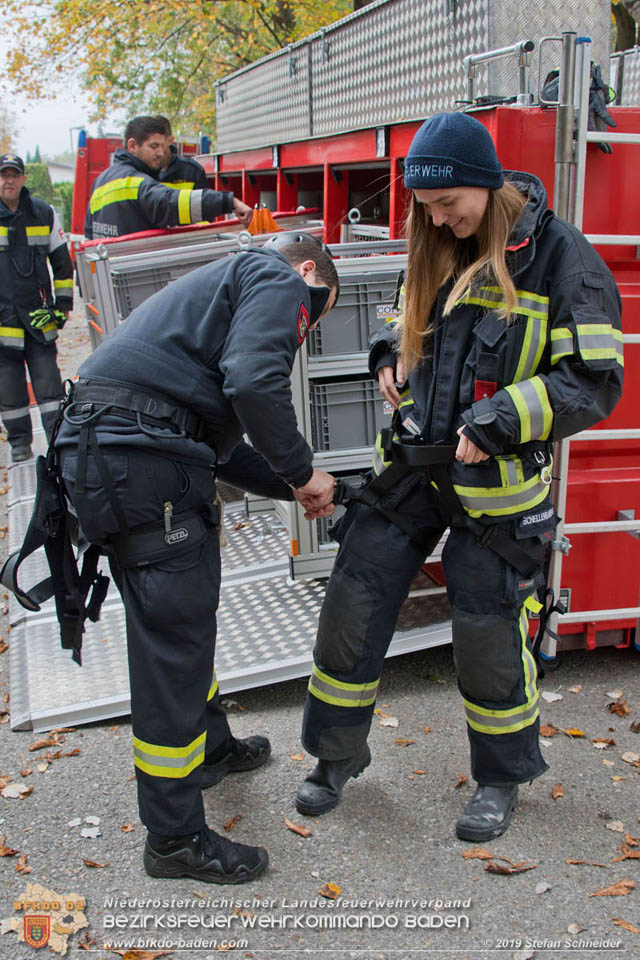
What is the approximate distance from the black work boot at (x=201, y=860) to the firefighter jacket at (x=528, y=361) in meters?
1.29

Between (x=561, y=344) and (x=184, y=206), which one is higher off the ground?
(x=184, y=206)

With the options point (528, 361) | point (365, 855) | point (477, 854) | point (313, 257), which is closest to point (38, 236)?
point (313, 257)

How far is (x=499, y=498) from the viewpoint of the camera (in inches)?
104

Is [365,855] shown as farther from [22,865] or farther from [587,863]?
[22,865]

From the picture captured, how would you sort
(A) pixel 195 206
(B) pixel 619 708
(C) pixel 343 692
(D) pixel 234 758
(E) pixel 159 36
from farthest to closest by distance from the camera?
(E) pixel 159 36 < (A) pixel 195 206 < (B) pixel 619 708 < (D) pixel 234 758 < (C) pixel 343 692

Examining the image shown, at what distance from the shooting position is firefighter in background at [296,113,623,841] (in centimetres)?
248

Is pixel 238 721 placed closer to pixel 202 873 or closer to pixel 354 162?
pixel 202 873

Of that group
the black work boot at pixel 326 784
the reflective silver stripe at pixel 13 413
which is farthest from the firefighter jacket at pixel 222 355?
the reflective silver stripe at pixel 13 413

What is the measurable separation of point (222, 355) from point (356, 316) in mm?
1512

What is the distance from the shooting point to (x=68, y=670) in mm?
3844

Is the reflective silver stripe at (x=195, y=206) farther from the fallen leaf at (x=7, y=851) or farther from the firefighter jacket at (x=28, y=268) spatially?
the fallen leaf at (x=7, y=851)

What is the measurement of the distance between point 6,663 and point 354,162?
3.32m

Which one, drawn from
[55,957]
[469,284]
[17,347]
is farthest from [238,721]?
[17,347]

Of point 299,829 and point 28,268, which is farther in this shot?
point 28,268
